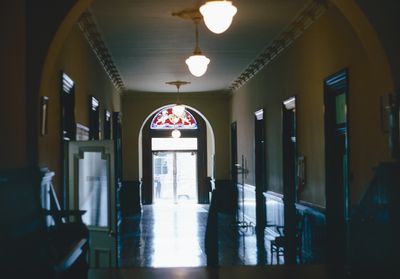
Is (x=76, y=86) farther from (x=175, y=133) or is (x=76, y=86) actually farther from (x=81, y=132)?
(x=175, y=133)

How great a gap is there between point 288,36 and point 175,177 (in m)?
12.4

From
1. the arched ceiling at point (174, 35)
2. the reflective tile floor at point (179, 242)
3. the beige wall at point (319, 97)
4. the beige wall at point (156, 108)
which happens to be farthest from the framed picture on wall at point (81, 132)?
the beige wall at point (156, 108)

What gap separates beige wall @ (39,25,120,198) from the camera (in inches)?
240

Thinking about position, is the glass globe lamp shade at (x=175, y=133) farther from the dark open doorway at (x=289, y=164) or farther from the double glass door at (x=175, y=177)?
the dark open doorway at (x=289, y=164)

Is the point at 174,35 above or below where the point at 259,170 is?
above

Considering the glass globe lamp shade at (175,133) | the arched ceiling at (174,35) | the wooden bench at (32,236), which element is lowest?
the wooden bench at (32,236)

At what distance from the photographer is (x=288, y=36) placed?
9.34 metres

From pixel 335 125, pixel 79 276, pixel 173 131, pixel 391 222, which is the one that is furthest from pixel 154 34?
pixel 173 131

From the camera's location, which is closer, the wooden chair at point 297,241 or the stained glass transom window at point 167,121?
the wooden chair at point 297,241

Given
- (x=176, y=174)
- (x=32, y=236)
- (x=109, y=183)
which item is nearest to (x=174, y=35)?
(x=109, y=183)

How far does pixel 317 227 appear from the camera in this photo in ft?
25.6

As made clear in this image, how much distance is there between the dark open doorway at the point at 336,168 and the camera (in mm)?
7113

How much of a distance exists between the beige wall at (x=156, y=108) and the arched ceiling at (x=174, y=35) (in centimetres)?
309

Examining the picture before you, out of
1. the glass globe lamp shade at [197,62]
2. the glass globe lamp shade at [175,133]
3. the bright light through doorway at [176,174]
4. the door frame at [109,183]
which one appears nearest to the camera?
the door frame at [109,183]
